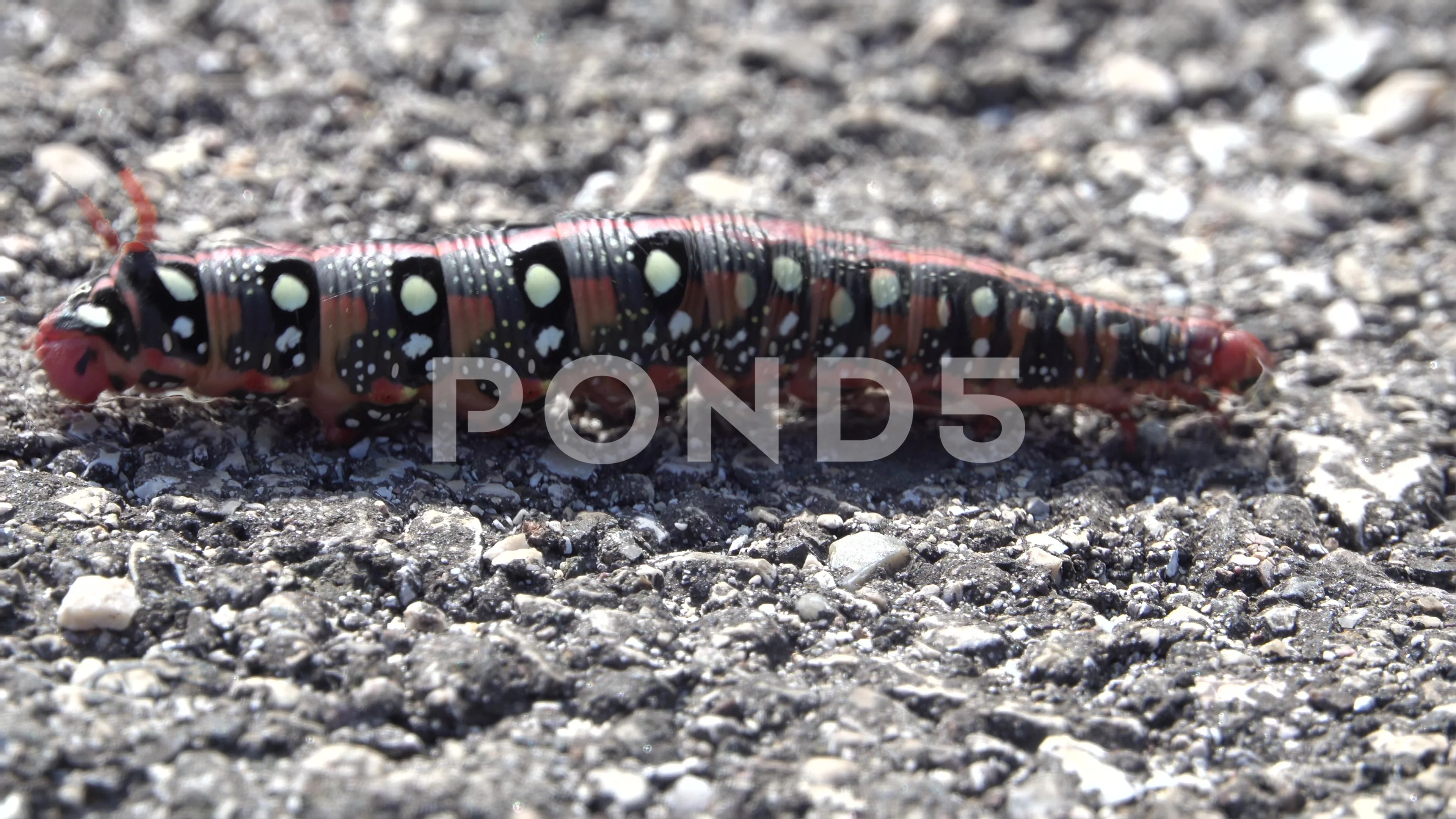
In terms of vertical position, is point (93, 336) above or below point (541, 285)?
below

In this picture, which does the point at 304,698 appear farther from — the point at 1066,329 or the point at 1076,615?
the point at 1066,329

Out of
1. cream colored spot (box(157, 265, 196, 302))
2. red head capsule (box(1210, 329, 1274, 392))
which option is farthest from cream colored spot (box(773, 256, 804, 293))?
cream colored spot (box(157, 265, 196, 302))

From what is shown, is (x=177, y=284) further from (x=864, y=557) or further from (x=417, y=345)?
(x=864, y=557)

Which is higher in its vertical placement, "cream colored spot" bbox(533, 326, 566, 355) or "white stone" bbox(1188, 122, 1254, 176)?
"white stone" bbox(1188, 122, 1254, 176)

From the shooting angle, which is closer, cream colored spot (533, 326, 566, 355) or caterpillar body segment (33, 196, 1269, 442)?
caterpillar body segment (33, 196, 1269, 442)

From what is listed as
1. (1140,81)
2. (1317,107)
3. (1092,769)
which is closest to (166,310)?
(1092,769)

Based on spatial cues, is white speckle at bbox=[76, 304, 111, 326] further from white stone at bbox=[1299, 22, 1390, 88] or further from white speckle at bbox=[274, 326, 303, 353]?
white stone at bbox=[1299, 22, 1390, 88]

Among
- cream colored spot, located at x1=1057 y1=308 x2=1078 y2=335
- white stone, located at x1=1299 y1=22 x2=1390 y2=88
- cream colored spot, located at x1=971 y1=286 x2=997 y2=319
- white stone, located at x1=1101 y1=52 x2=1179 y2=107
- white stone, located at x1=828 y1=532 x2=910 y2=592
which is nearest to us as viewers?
white stone, located at x1=828 y1=532 x2=910 y2=592

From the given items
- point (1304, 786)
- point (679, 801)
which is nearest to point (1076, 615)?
point (1304, 786)
